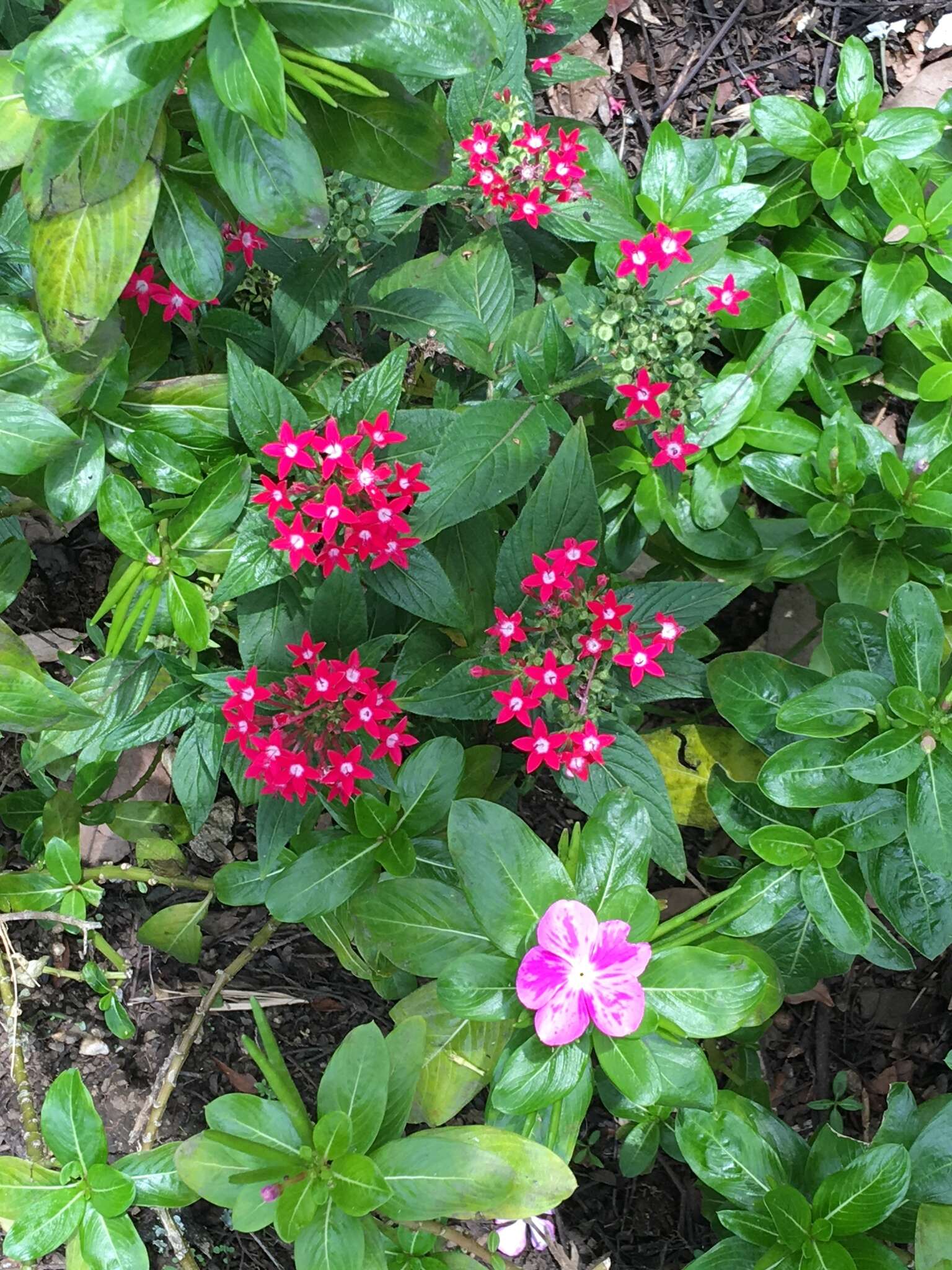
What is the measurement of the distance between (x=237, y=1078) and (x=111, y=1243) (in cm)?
67

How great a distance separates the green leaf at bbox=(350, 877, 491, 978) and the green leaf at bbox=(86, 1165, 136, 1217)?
56cm

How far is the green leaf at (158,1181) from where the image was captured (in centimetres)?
160

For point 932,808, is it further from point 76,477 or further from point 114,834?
point 114,834

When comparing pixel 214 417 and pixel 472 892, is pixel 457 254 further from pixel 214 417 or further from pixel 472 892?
pixel 472 892

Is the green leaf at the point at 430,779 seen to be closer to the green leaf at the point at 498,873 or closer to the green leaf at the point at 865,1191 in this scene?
the green leaf at the point at 498,873

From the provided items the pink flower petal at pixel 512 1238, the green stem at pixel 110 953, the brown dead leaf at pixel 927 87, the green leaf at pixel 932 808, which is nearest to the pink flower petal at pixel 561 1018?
the green leaf at pixel 932 808

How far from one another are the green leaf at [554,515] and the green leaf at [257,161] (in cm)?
60

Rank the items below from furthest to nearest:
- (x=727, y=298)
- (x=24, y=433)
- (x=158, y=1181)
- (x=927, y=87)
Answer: (x=927, y=87) < (x=727, y=298) < (x=158, y=1181) < (x=24, y=433)

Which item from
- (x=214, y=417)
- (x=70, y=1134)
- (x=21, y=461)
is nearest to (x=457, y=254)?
(x=214, y=417)

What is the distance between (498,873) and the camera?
149 cm

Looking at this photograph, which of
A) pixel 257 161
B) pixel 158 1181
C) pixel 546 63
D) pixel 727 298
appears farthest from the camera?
pixel 546 63

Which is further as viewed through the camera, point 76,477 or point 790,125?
point 790,125

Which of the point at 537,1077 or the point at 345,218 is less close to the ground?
the point at 345,218

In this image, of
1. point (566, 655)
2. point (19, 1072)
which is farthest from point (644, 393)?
point (19, 1072)
